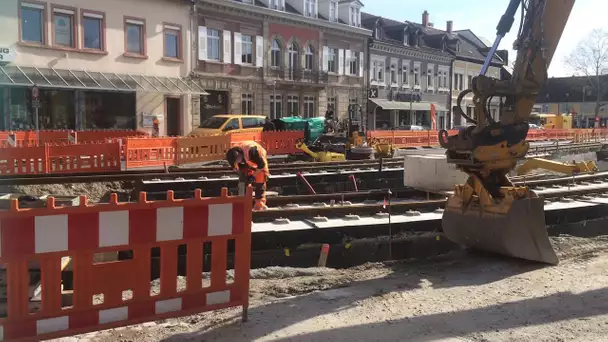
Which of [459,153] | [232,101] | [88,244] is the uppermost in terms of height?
[232,101]

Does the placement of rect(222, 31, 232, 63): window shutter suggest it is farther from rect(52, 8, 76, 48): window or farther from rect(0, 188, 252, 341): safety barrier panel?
rect(0, 188, 252, 341): safety barrier panel

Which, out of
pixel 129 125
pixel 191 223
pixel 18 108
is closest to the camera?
pixel 191 223

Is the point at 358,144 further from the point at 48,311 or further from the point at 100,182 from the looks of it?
the point at 48,311

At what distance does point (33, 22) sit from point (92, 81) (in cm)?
358

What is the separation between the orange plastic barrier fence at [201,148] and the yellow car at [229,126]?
3129 millimetres

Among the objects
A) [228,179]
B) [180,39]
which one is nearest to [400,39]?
[180,39]

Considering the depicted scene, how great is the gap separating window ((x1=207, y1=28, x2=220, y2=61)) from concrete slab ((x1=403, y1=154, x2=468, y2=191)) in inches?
885

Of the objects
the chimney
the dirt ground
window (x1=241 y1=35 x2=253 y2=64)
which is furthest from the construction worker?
the chimney

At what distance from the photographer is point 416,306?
16.5ft

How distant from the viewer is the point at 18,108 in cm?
2445

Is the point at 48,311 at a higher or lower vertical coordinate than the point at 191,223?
lower

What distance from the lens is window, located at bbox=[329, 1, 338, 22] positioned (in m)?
39.1

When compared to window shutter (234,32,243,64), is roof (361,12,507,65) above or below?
above

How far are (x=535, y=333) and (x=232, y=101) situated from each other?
29779 millimetres
